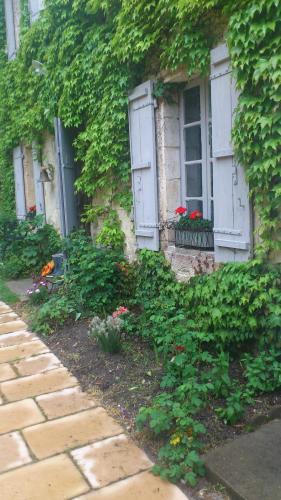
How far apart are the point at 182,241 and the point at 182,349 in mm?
1252

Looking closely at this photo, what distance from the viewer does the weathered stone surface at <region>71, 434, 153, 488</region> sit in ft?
7.72

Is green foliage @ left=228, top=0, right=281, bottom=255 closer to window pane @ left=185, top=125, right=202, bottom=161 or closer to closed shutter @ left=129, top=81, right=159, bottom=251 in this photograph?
window pane @ left=185, top=125, right=202, bottom=161

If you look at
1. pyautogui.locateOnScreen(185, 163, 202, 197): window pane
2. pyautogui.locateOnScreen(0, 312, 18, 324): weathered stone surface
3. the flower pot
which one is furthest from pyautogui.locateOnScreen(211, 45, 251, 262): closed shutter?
pyautogui.locateOnScreen(0, 312, 18, 324): weathered stone surface

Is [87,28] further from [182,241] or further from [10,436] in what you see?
[10,436]

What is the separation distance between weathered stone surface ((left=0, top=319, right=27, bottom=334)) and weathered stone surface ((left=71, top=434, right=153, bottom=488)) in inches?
95.0

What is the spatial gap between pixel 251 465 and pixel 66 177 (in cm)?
454

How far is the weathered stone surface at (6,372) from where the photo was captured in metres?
3.67

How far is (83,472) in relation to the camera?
239 centimetres

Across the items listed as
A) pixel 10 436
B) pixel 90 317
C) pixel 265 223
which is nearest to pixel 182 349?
pixel 265 223

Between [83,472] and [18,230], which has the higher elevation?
[18,230]

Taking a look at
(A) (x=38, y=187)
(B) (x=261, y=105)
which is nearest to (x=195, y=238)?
(B) (x=261, y=105)

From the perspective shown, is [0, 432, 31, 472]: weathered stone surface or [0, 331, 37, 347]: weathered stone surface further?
[0, 331, 37, 347]: weathered stone surface

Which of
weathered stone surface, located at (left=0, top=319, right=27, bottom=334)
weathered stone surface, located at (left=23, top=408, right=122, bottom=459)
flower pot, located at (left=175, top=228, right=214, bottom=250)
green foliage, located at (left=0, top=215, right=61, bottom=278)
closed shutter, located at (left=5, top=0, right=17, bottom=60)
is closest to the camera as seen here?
weathered stone surface, located at (left=23, top=408, right=122, bottom=459)

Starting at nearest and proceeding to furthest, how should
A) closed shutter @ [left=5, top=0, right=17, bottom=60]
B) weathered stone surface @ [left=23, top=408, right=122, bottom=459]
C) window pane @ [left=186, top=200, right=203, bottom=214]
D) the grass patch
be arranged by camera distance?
weathered stone surface @ [left=23, top=408, right=122, bottom=459], window pane @ [left=186, top=200, right=203, bottom=214], the grass patch, closed shutter @ [left=5, top=0, right=17, bottom=60]
